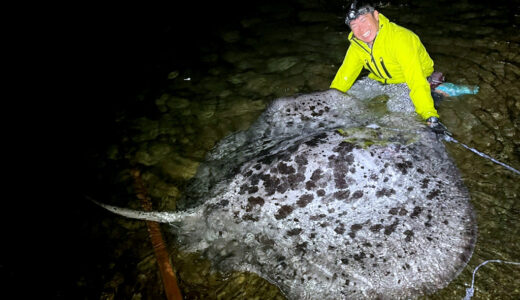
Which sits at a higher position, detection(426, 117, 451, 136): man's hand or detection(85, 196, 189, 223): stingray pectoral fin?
detection(426, 117, 451, 136): man's hand

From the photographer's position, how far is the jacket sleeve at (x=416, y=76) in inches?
135

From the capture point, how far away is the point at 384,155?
2.88 metres

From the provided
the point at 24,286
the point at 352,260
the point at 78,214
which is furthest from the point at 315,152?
the point at 24,286

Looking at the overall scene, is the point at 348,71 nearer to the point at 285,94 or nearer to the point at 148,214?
the point at 285,94

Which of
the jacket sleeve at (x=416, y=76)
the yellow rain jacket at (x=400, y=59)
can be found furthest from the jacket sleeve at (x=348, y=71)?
the jacket sleeve at (x=416, y=76)

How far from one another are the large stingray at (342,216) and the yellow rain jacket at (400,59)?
353mm

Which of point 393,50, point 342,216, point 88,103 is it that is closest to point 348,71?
point 393,50

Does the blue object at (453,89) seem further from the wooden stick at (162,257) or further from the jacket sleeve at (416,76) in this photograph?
the wooden stick at (162,257)

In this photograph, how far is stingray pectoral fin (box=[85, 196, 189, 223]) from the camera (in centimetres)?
321

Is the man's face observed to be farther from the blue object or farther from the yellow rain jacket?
the blue object

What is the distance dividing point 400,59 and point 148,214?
11.0 feet

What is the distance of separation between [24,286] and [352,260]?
10.3 ft

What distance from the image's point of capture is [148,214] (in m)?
3.33

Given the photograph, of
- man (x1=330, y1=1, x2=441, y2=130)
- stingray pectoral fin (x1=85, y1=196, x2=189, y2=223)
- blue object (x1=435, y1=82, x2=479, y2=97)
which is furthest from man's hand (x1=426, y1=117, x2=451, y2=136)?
stingray pectoral fin (x1=85, y1=196, x2=189, y2=223)
